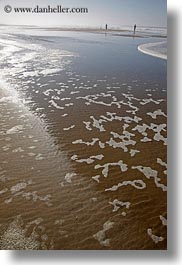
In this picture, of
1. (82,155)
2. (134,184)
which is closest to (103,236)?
(134,184)

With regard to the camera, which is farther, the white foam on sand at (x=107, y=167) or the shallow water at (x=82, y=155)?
the white foam on sand at (x=107, y=167)

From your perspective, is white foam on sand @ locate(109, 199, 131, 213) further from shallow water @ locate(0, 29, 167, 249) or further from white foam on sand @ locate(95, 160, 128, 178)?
white foam on sand @ locate(95, 160, 128, 178)

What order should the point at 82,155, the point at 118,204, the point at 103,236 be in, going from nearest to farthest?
the point at 103,236 → the point at 118,204 → the point at 82,155

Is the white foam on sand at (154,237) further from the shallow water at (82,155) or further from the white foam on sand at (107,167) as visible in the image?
the white foam on sand at (107,167)


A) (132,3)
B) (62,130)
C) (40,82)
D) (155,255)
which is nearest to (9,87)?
(40,82)

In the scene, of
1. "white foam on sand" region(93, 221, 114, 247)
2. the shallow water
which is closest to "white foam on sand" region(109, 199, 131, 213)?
the shallow water

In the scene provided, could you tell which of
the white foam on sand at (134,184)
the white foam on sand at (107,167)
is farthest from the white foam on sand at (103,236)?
the white foam on sand at (107,167)

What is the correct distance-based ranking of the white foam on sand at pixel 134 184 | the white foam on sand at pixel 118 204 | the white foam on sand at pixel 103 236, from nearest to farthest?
the white foam on sand at pixel 103 236 → the white foam on sand at pixel 118 204 → the white foam on sand at pixel 134 184

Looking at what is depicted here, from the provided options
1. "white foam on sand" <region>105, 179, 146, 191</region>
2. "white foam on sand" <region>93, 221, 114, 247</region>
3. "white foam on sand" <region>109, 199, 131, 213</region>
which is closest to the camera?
"white foam on sand" <region>93, 221, 114, 247</region>

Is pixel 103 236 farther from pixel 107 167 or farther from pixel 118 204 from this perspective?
pixel 107 167
